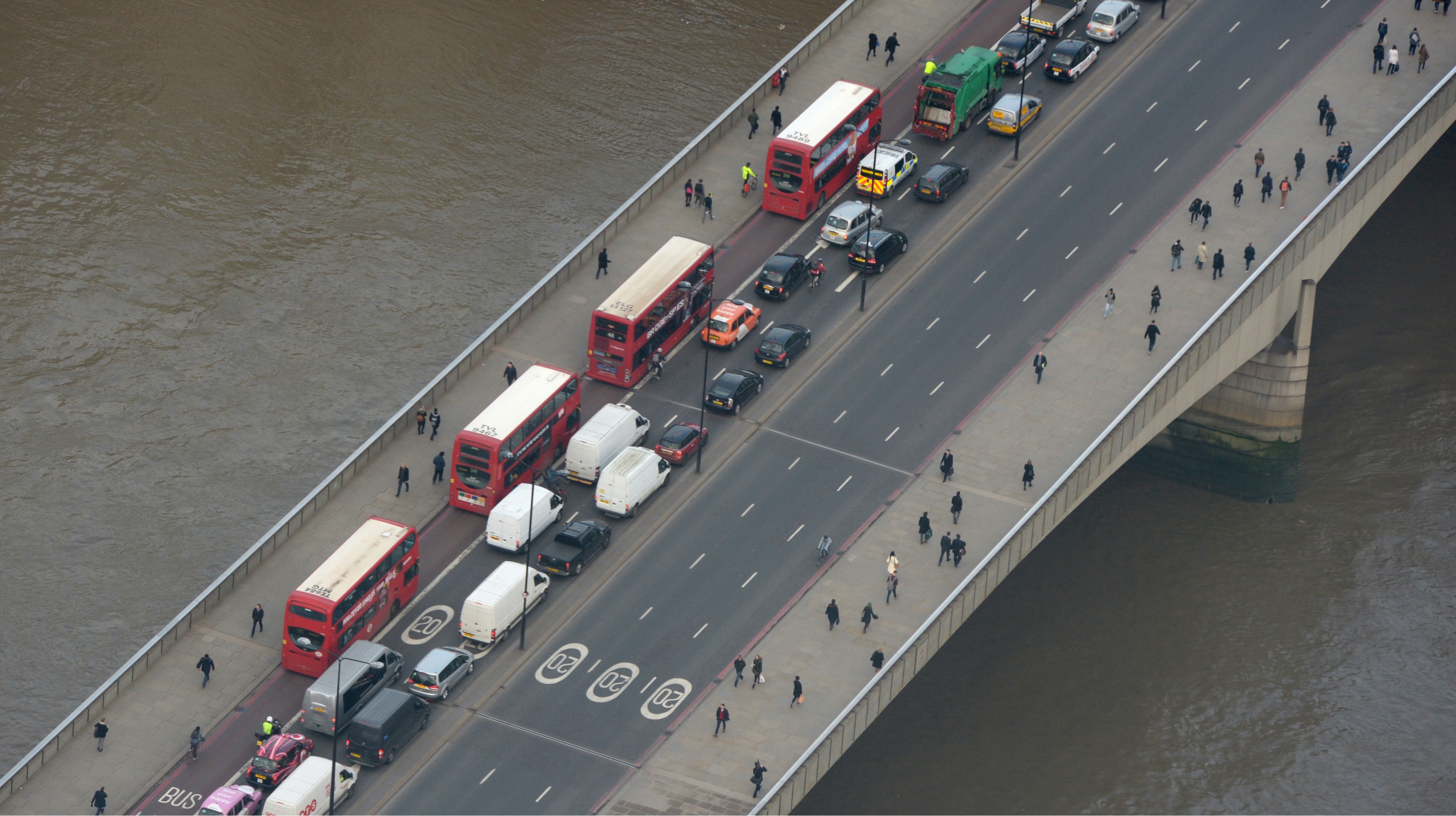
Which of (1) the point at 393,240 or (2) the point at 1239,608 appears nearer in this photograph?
(2) the point at 1239,608

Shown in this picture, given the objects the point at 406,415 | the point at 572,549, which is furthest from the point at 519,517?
the point at 406,415

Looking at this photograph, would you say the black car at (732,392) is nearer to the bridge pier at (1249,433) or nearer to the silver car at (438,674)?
the silver car at (438,674)

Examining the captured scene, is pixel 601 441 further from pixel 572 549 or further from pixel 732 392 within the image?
pixel 732 392

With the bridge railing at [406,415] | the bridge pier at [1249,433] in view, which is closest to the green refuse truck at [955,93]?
the bridge railing at [406,415]

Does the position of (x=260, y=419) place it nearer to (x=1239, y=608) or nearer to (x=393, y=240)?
(x=393, y=240)

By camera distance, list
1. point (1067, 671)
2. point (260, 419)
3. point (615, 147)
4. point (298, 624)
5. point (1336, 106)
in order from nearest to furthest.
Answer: point (298, 624) < point (1067, 671) < point (260, 419) < point (1336, 106) < point (615, 147)

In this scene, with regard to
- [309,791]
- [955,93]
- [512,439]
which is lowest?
[309,791]

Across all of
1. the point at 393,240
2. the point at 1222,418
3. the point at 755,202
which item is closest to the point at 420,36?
the point at 393,240
